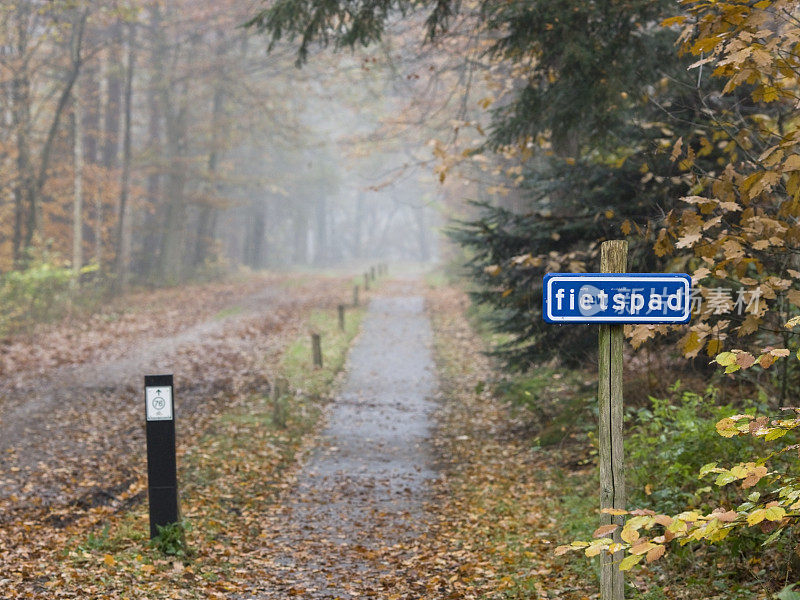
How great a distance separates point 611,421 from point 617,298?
761 millimetres

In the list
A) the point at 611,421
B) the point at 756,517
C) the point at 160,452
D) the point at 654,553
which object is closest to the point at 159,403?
the point at 160,452

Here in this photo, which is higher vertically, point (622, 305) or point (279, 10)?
point (279, 10)

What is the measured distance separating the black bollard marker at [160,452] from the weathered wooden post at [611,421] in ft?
12.9

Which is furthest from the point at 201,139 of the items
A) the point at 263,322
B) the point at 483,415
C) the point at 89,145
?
the point at 483,415

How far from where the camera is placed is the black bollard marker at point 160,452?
6918 mm

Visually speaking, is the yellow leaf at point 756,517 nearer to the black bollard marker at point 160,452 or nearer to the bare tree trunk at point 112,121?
the black bollard marker at point 160,452

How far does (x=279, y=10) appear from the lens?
9500 millimetres

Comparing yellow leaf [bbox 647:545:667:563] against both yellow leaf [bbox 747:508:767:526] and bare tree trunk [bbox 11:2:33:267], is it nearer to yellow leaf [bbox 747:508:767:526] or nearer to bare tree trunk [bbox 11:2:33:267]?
yellow leaf [bbox 747:508:767:526]

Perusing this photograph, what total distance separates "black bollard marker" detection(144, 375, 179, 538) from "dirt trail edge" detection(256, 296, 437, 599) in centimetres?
108

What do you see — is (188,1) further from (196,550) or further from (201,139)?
(196,550)

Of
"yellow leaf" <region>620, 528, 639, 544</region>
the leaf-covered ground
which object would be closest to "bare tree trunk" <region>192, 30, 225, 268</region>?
the leaf-covered ground

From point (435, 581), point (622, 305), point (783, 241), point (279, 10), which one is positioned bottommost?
point (435, 581)


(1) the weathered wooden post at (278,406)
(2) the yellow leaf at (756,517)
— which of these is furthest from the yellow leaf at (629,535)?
(1) the weathered wooden post at (278,406)

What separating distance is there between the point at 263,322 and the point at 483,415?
1178cm
